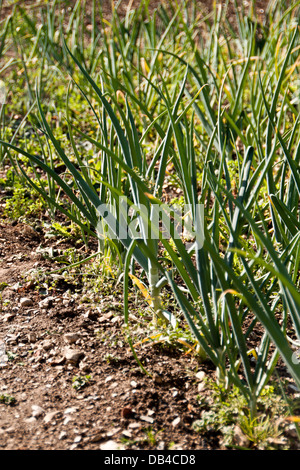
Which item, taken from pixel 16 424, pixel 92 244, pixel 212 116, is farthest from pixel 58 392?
pixel 212 116

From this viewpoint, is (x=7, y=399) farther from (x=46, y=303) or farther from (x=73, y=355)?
(x=46, y=303)

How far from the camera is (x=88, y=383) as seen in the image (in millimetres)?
1453

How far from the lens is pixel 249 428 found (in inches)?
48.7

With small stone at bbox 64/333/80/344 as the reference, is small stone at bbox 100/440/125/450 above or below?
below

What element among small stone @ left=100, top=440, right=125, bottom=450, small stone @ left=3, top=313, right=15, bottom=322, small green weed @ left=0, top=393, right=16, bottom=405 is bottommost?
small stone @ left=100, top=440, right=125, bottom=450

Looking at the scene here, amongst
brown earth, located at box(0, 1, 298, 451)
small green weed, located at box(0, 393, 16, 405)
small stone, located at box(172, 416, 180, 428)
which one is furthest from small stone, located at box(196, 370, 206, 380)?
small green weed, located at box(0, 393, 16, 405)

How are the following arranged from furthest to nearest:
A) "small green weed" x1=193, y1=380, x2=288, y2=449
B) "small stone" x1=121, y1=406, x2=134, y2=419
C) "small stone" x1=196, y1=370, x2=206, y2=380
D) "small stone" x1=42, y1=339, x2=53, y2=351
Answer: "small stone" x1=42, y1=339, x2=53, y2=351 → "small stone" x1=196, y1=370, x2=206, y2=380 → "small stone" x1=121, y1=406, x2=134, y2=419 → "small green weed" x1=193, y1=380, x2=288, y2=449

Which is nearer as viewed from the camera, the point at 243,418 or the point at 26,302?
the point at 243,418

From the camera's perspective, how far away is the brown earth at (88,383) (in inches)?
50.2

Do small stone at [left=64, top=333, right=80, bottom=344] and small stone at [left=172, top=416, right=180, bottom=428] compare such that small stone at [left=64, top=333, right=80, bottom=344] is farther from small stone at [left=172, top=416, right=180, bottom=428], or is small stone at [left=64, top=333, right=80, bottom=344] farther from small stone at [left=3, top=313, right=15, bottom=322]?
small stone at [left=172, top=416, right=180, bottom=428]

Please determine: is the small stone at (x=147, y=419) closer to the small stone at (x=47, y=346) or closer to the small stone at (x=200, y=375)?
the small stone at (x=200, y=375)

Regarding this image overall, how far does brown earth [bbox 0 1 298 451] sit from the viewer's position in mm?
1275

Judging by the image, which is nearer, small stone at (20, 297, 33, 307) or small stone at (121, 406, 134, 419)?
small stone at (121, 406, 134, 419)

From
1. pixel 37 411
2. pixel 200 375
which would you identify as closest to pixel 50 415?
pixel 37 411
